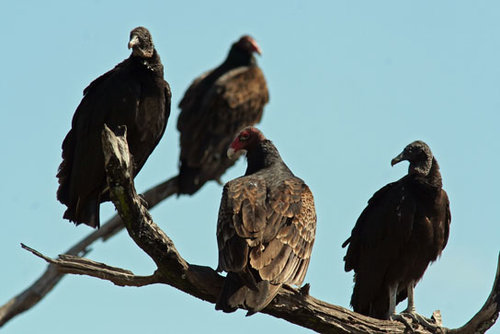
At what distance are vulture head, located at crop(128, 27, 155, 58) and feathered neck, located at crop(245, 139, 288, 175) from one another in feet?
3.20

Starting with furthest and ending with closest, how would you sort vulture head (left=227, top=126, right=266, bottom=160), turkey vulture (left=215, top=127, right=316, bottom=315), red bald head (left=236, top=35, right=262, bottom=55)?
red bald head (left=236, top=35, right=262, bottom=55)
vulture head (left=227, top=126, right=266, bottom=160)
turkey vulture (left=215, top=127, right=316, bottom=315)

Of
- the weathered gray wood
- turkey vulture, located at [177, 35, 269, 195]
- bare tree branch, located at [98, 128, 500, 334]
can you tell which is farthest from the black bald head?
bare tree branch, located at [98, 128, 500, 334]

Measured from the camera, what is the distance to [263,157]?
615 centimetres

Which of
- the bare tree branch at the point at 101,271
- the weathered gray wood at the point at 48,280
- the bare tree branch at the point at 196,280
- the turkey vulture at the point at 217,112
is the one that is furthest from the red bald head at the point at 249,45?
the bare tree branch at the point at 101,271

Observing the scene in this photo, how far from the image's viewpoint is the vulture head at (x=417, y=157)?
600 centimetres

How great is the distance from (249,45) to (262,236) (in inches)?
272

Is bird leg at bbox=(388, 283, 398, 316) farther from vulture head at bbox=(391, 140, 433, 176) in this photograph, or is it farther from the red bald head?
the red bald head

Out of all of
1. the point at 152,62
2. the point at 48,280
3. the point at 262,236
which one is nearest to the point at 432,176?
the point at 262,236

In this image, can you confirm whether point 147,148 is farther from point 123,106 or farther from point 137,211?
point 137,211

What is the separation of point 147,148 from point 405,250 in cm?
176

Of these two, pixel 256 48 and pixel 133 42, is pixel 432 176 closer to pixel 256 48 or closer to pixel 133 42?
pixel 133 42

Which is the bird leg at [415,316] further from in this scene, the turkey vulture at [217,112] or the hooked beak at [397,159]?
the turkey vulture at [217,112]

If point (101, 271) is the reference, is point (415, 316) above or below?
above

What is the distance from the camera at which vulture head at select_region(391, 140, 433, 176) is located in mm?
5996
